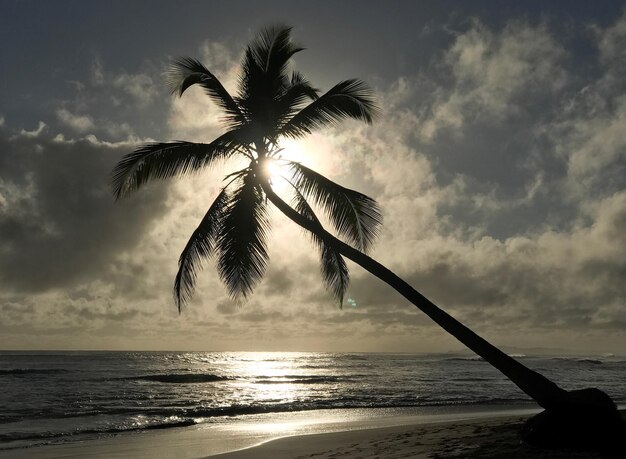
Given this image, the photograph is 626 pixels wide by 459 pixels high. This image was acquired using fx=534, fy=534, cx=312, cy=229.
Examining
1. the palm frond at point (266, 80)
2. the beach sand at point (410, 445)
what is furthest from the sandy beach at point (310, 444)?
the palm frond at point (266, 80)

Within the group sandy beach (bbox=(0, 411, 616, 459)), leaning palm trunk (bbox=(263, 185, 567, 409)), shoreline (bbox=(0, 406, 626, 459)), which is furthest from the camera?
shoreline (bbox=(0, 406, 626, 459))

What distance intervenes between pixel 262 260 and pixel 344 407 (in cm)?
1120

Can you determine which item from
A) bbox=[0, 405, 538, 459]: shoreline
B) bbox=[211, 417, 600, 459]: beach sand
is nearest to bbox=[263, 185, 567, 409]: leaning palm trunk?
bbox=[211, 417, 600, 459]: beach sand

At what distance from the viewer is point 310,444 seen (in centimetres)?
1164

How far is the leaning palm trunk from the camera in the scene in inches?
347

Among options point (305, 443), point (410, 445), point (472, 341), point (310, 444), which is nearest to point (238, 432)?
point (305, 443)

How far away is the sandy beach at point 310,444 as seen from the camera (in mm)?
9164

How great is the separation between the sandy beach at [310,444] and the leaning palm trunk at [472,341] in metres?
0.94

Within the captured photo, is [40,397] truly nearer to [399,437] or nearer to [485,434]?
[399,437]

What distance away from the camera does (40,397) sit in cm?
2570

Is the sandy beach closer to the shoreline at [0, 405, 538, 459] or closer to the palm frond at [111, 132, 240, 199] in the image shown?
the shoreline at [0, 405, 538, 459]

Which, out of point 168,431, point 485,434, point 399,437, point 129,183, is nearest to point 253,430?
point 168,431

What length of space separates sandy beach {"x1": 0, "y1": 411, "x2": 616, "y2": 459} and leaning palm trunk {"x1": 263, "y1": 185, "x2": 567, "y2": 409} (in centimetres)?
94

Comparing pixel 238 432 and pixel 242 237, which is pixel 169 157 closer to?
pixel 242 237
